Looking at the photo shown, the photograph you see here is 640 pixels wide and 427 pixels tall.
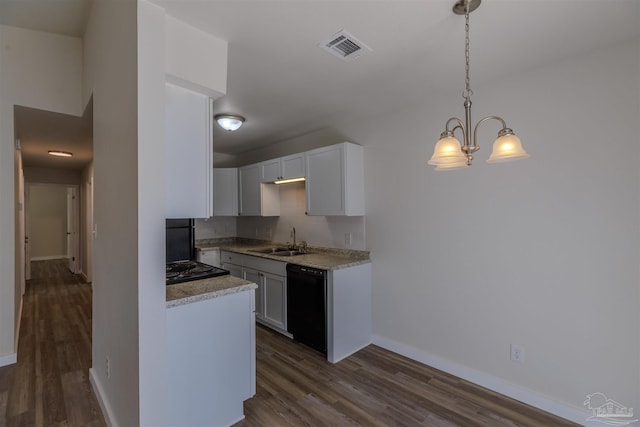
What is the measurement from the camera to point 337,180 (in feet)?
10.7

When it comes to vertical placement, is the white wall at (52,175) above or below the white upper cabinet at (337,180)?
above

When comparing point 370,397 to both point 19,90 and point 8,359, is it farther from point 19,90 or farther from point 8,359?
point 19,90

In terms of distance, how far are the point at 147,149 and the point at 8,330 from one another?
2844mm

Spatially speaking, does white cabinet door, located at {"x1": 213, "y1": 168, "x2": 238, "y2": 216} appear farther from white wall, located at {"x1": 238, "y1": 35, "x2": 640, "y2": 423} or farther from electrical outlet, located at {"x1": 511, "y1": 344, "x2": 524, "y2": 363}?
electrical outlet, located at {"x1": 511, "y1": 344, "x2": 524, "y2": 363}

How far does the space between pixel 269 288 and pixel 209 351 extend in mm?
1735

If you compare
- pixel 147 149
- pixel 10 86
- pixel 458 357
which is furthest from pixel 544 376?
pixel 10 86

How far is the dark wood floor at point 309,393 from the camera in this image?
2057 mm

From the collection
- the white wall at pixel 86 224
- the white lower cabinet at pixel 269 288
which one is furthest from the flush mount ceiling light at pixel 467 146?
the white wall at pixel 86 224

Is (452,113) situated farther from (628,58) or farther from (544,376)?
(544,376)

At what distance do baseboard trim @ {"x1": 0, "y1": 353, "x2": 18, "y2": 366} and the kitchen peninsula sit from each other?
7.36ft

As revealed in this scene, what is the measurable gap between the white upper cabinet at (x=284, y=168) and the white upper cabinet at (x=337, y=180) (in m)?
0.17

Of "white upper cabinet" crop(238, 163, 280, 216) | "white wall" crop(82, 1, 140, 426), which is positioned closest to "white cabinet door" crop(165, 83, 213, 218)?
"white wall" crop(82, 1, 140, 426)

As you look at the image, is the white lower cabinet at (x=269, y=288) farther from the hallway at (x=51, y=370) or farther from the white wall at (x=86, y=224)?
the white wall at (x=86, y=224)

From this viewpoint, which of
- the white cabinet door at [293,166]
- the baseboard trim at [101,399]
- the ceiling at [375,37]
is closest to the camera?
the ceiling at [375,37]
